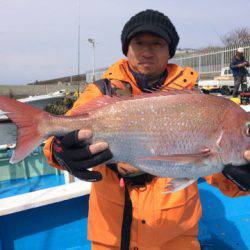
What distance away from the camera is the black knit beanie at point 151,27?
6.81ft

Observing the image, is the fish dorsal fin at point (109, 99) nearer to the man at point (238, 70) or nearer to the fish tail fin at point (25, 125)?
the fish tail fin at point (25, 125)

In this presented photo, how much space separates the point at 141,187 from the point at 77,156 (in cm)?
51

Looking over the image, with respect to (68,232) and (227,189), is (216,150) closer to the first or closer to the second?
(227,189)

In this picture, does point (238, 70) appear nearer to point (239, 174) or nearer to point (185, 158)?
point (239, 174)

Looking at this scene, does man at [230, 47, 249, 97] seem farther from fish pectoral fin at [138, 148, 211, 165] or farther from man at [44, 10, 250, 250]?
fish pectoral fin at [138, 148, 211, 165]

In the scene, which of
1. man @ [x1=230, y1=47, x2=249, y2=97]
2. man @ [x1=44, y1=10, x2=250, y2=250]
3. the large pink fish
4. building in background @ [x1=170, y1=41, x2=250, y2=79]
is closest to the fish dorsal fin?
the large pink fish

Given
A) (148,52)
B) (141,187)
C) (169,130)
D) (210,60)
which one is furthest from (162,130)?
(210,60)

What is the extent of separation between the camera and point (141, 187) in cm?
208

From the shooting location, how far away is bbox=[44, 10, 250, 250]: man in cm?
204

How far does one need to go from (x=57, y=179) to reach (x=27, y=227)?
A: 2.64 metres

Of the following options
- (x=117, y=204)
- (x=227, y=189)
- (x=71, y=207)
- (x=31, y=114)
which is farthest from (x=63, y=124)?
(x=71, y=207)

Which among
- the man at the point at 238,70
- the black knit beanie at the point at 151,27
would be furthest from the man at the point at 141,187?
the man at the point at 238,70

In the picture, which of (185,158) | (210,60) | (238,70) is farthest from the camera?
(210,60)

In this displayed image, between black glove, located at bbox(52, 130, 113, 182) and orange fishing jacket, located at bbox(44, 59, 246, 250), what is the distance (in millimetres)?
202
